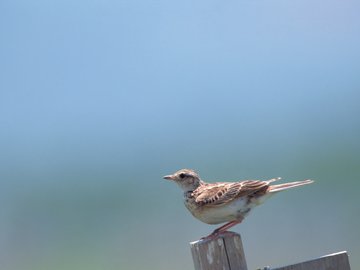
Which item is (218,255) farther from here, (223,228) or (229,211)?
(229,211)

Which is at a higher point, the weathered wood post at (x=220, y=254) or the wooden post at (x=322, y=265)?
the weathered wood post at (x=220, y=254)

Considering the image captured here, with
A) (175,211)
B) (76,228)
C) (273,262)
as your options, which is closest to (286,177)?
(175,211)

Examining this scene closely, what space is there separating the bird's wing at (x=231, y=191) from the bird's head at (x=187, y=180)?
672mm

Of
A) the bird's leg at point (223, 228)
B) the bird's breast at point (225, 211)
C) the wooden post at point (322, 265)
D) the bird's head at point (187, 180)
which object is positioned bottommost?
the wooden post at point (322, 265)

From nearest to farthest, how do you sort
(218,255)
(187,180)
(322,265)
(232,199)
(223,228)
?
(322,265) → (218,255) → (223,228) → (232,199) → (187,180)

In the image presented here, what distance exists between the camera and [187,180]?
794 centimetres

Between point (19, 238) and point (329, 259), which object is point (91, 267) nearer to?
point (19, 238)

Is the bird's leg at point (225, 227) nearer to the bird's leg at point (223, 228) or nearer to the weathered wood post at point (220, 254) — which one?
the bird's leg at point (223, 228)

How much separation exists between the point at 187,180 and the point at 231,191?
3.31 feet

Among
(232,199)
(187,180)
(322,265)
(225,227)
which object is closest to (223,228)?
(225,227)

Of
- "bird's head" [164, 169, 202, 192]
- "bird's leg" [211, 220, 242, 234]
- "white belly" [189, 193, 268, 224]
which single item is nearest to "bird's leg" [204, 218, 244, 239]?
"bird's leg" [211, 220, 242, 234]

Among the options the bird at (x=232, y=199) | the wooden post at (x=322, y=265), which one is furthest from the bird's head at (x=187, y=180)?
the wooden post at (x=322, y=265)

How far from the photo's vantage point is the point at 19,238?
28.0 meters

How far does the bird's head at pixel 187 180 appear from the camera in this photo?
7.86 meters
